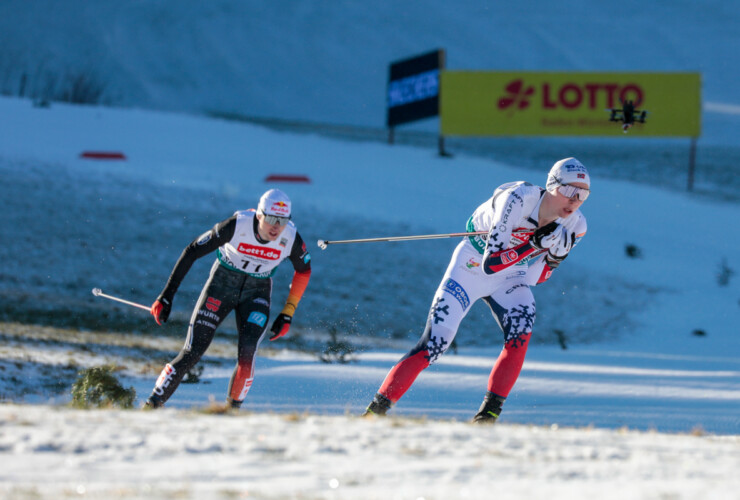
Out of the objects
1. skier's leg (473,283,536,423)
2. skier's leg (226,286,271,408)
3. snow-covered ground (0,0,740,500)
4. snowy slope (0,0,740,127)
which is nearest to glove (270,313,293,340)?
skier's leg (226,286,271,408)

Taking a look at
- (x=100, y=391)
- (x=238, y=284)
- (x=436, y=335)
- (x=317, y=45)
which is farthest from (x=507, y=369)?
(x=317, y=45)

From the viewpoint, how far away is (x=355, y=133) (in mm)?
36000

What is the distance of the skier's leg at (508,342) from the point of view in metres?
7.06

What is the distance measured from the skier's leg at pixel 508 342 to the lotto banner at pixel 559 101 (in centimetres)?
1912

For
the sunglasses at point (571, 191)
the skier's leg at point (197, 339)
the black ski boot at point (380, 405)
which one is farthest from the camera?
the skier's leg at point (197, 339)

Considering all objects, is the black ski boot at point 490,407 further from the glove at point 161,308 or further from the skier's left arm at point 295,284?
the glove at point 161,308

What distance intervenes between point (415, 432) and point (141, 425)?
1.47 meters

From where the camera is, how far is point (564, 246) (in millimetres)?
7277

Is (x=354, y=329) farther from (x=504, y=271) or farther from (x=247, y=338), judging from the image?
(x=504, y=271)

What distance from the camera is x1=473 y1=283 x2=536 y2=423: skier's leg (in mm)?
7062

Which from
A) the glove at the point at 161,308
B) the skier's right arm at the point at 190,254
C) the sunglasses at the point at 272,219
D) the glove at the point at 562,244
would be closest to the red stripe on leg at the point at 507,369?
the glove at the point at 562,244

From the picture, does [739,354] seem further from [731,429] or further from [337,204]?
[337,204]

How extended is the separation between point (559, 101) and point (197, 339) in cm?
2015

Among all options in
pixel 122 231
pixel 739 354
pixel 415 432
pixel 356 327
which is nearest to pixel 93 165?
pixel 122 231
